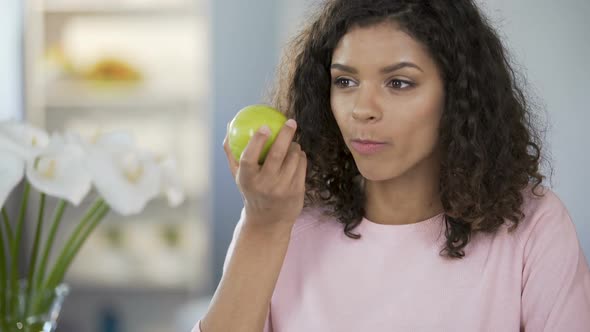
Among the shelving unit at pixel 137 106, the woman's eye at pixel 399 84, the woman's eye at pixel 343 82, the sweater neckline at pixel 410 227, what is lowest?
the shelving unit at pixel 137 106

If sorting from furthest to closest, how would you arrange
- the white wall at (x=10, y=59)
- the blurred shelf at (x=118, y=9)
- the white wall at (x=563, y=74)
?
the white wall at (x=10, y=59)
the blurred shelf at (x=118, y=9)
the white wall at (x=563, y=74)

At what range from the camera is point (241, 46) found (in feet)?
11.1

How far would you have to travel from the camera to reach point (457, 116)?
1123 millimetres

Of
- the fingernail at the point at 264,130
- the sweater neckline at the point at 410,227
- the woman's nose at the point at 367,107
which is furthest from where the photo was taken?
the sweater neckline at the point at 410,227

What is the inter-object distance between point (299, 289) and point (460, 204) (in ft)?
1.00

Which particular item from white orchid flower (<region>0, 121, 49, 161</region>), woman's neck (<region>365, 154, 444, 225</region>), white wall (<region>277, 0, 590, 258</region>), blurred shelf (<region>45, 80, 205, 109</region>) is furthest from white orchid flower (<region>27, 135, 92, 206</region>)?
blurred shelf (<region>45, 80, 205, 109</region>)

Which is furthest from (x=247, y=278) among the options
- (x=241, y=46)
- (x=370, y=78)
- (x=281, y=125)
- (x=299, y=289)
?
(x=241, y=46)

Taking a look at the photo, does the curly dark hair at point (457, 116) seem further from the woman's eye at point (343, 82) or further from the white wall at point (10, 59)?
the white wall at point (10, 59)

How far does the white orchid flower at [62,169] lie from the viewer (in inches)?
37.9

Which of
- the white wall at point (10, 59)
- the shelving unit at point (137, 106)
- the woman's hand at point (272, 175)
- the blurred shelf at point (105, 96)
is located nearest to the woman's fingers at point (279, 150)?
the woman's hand at point (272, 175)

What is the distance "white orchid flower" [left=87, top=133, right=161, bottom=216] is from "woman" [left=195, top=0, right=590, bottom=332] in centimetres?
13

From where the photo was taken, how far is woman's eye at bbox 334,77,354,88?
1.12 m

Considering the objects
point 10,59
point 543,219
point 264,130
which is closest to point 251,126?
point 264,130

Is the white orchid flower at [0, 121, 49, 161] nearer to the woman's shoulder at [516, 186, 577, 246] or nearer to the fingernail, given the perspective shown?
the fingernail
